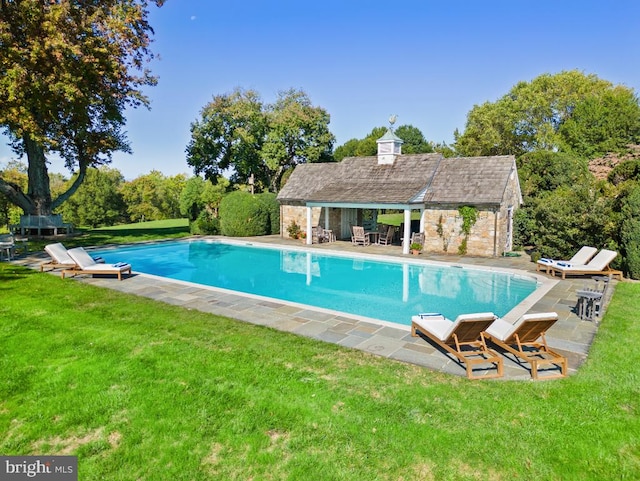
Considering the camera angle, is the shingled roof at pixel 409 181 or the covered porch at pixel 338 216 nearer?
the shingled roof at pixel 409 181

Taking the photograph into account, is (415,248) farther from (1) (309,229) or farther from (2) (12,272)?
(2) (12,272)

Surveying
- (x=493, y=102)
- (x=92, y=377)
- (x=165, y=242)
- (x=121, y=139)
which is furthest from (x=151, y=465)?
(x=493, y=102)

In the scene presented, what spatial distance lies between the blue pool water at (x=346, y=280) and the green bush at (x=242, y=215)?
422 centimetres

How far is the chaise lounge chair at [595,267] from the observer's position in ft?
40.2

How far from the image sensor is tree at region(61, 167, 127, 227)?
4553cm

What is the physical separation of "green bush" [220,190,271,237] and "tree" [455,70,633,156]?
77.0 ft

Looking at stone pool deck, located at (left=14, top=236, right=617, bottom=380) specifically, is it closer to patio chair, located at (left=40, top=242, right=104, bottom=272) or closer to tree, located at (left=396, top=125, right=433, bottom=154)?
patio chair, located at (left=40, top=242, right=104, bottom=272)

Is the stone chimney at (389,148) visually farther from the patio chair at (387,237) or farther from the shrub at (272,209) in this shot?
the shrub at (272,209)

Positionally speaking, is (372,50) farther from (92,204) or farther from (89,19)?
(92,204)

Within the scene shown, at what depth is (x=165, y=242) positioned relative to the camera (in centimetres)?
2416

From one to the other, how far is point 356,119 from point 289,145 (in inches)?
277

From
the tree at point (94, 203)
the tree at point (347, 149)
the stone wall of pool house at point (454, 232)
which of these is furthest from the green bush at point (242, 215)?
the tree at point (94, 203)

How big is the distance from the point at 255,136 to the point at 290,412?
31.5 meters

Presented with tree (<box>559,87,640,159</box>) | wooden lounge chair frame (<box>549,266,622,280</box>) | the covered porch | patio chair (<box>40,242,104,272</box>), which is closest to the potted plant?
the covered porch
